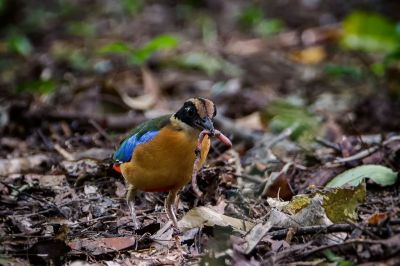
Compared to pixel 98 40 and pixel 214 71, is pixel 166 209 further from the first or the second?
pixel 98 40

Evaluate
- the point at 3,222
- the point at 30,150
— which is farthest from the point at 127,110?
the point at 3,222

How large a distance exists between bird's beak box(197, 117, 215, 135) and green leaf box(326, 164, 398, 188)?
110 centimetres

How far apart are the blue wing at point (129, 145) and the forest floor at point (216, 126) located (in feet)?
1.27

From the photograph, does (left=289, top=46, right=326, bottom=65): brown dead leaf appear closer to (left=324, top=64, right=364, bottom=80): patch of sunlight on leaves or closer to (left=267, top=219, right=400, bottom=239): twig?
(left=324, top=64, right=364, bottom=80): patch of sunlight on leaves

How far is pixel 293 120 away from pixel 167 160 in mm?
2659

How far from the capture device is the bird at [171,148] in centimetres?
452

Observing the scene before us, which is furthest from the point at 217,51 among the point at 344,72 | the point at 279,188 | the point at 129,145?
the point at 129,145

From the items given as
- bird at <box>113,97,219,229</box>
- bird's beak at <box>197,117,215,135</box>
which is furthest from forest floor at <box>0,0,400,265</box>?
bird's beak at <box>197,117,215,135</box>

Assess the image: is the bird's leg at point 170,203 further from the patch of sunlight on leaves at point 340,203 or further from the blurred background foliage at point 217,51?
the blurred background foliage at point 217,51

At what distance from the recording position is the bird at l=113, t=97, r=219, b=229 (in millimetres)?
4520

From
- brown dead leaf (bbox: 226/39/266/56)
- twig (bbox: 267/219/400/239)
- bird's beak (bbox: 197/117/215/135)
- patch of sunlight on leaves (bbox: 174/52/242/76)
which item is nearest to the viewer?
twig (bbox: 267/219/400/239)

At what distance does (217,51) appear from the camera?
38.0 feet

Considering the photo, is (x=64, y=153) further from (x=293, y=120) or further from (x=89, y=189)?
(x=293, y=120)

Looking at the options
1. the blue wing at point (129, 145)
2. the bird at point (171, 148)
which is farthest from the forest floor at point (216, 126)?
the blue wing at point (129, 145)
